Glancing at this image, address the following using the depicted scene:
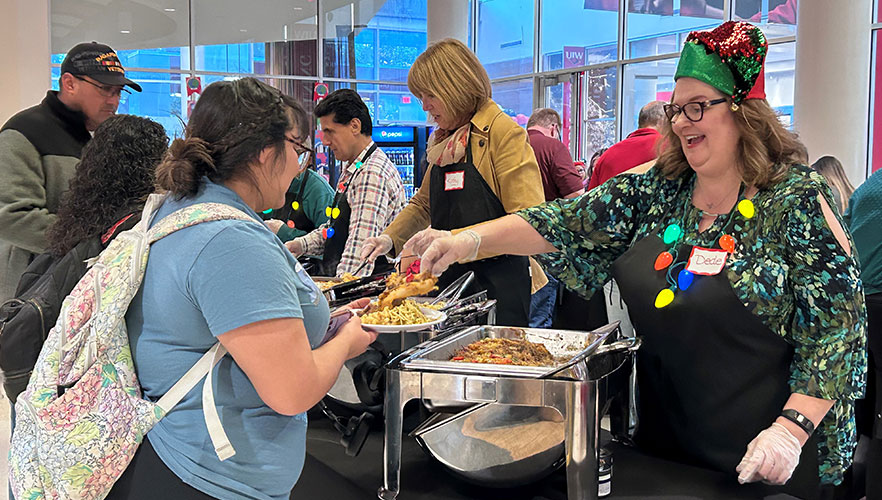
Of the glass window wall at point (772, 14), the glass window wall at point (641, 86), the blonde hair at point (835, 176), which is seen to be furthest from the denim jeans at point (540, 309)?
the glass window wall at point (641, 86)

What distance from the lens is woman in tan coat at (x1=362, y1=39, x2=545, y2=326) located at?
2.46 meters

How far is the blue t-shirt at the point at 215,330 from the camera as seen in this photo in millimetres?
1214

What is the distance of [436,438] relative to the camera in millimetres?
1435

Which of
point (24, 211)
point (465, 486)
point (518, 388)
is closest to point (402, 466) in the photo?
point (465, 486)

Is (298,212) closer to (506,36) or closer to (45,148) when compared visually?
(45,148)

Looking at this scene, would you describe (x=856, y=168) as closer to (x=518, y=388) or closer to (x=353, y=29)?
(x=518, y=388)

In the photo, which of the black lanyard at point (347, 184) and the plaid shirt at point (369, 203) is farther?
the black lanyard at point (347, 184)

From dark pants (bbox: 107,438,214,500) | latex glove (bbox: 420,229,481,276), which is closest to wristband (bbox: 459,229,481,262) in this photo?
latex glove (bbox: 420,229,481,276)

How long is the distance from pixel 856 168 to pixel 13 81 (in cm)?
621

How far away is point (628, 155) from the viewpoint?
4109 mm

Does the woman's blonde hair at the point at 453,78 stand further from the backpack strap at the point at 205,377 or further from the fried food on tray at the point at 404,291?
the backpack strap at the point at 205,377

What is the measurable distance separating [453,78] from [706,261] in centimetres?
123

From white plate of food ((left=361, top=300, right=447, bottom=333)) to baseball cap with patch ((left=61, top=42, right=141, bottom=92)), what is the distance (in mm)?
1518

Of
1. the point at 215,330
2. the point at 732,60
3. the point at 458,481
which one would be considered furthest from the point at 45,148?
the point at 732,60
